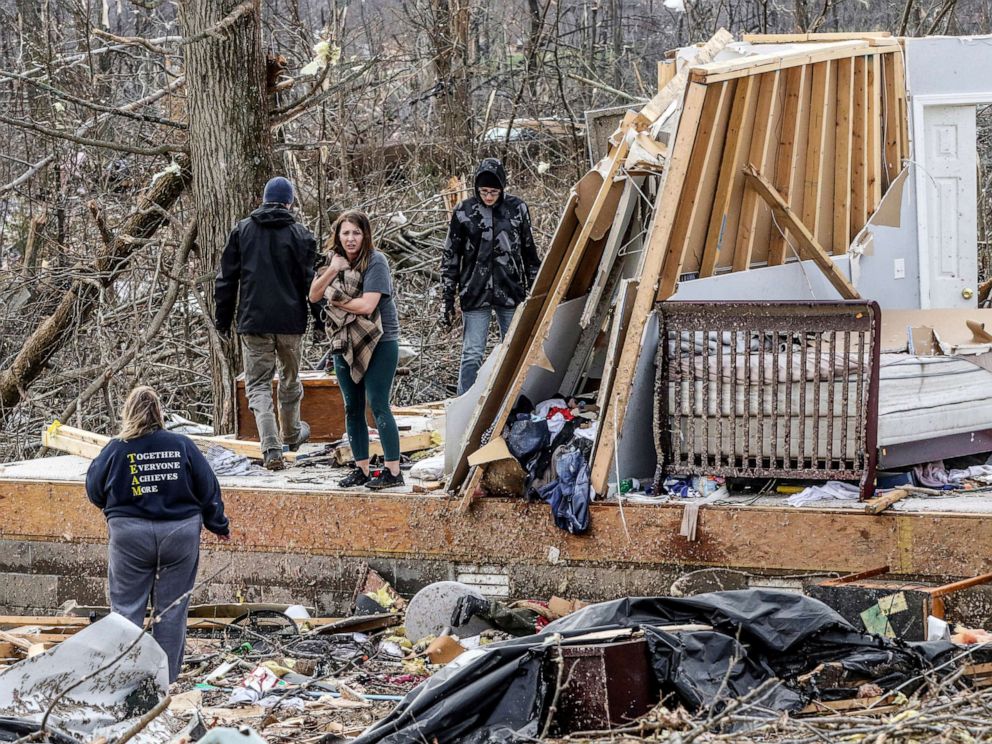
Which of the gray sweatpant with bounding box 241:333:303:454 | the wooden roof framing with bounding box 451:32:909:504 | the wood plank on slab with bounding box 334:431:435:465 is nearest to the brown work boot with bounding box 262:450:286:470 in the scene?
the gray sweatpant with bounding box 241:333:303:454

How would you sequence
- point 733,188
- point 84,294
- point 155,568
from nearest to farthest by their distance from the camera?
point 155,568 < point 733,188 < point 84,294

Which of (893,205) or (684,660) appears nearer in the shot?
(684,660)

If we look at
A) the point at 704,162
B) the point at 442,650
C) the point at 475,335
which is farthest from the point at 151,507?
the point at 704,162

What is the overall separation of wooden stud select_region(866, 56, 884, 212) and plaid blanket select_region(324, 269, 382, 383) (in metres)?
4.10

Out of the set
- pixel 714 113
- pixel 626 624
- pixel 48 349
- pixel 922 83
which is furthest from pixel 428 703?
pixel 48 349

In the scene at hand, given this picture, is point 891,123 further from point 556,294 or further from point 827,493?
point 827,493

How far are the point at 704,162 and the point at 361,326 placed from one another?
7.63 feet

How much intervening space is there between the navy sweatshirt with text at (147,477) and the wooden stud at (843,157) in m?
5.21

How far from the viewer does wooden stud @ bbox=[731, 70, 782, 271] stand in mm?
8070

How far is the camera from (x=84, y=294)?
12289 millimetres

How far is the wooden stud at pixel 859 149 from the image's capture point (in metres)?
9.03

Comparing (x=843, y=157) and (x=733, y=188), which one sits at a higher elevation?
(x=843, y=157)

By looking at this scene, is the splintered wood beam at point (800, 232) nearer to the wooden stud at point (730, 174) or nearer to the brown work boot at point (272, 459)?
the wooden stud at point (730, 174)

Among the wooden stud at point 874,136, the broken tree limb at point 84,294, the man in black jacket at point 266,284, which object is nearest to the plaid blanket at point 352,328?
the man in black jacket at point 266,284
